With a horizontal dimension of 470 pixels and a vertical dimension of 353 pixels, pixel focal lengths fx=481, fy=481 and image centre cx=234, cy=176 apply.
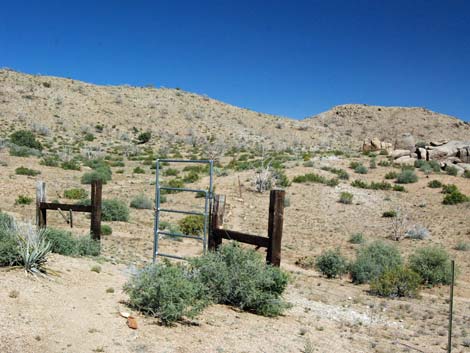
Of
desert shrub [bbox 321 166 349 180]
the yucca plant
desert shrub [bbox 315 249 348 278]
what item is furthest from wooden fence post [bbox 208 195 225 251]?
desert shrub [bbox 321 166 349 180]

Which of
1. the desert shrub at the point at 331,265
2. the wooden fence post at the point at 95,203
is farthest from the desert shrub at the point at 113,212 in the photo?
the desert shrub at the point at 331,265

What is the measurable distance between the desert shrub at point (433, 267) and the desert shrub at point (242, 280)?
7002 mm

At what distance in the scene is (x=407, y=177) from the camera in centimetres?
3059

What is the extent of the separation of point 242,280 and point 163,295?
1.86m

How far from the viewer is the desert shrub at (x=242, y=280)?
850 centimetres

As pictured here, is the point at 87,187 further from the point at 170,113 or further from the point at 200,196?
the point at 170,113

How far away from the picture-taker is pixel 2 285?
269 inches

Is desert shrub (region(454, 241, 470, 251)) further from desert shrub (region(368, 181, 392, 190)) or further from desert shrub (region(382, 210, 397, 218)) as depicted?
desert shrub (region(368, 181, 392, 190))

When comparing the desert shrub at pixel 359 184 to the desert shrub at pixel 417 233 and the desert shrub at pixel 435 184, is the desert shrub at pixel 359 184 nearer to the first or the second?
the desert shrub at pixel 435 184

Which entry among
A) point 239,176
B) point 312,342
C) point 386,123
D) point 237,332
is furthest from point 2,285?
point 386,123

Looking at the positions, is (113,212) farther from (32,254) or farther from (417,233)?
(417,233)

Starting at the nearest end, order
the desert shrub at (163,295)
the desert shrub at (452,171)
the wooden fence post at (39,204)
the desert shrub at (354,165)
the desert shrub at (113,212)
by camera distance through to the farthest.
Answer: the desert shrub at (163,295)
the wooden fence post at (39,204)
the desert shrub at (113,212)
the desert shrub at (452,171)
the desert shrub at (354,165)

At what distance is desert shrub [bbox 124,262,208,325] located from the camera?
7000mm

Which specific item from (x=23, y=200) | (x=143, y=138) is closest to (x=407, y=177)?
(x=23, y=200)
